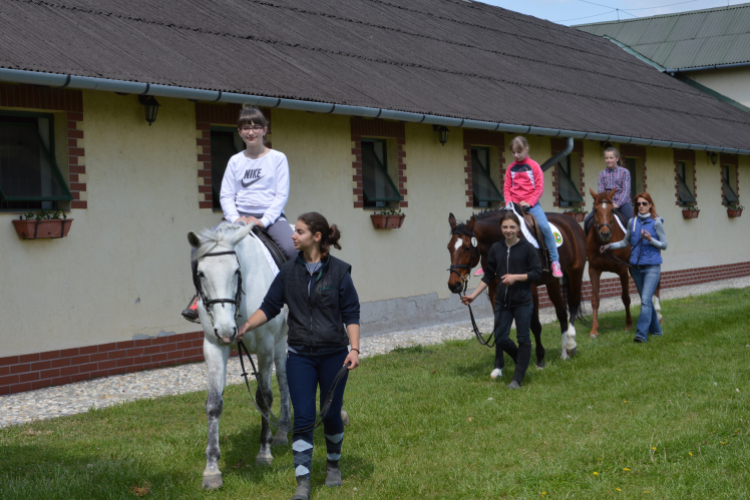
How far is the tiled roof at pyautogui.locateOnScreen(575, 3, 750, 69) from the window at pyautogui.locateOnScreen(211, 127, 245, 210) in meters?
21.9

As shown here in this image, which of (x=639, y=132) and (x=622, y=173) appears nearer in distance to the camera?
(x=622, y=173)

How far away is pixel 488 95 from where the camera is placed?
15.5 metres

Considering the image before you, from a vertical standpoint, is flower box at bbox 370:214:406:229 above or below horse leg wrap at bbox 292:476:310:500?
above

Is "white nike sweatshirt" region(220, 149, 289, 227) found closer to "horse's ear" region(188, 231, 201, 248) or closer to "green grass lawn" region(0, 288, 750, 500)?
"horse's ear" region(188, 231, 201, 248)

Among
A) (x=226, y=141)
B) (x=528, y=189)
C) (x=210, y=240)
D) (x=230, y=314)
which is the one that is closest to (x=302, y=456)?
(x=230, y=314)

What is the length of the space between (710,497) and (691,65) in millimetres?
27047

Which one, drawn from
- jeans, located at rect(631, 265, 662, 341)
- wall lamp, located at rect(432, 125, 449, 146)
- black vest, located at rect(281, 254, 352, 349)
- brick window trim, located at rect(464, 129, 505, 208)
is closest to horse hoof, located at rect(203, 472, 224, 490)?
black vest, located at rect(281, 254, 352, 349)

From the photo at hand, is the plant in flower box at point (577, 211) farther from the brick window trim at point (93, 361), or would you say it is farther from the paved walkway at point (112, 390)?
the brick window trim at point (93, 361)

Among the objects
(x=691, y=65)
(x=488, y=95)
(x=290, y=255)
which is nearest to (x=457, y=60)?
(x=488, y=95)

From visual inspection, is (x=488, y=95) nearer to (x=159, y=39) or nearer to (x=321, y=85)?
(x=321, y=85)

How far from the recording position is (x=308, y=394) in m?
5.09

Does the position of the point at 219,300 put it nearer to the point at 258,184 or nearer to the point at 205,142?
the point at 258,184

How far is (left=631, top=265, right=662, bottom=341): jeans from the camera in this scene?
10.4 m

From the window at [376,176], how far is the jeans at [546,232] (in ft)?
14.0
